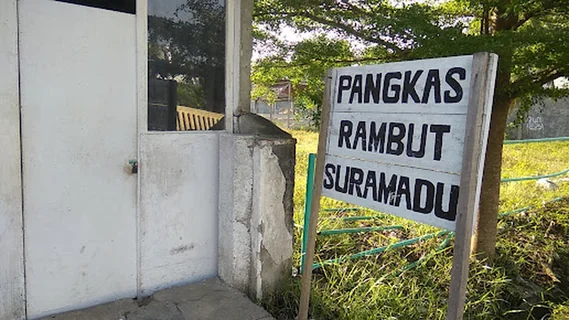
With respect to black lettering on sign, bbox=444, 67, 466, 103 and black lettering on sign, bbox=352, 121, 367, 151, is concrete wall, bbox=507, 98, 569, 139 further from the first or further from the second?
black lettering on sign, bbox=444, 67, 466, 103

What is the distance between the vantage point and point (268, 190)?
2924 millimetres

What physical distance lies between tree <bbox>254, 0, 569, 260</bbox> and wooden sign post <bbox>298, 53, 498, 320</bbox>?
3.30 ft

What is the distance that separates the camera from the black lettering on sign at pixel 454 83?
1.83 metres

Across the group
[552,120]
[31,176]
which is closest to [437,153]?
[31,176]

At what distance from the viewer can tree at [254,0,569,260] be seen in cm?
288

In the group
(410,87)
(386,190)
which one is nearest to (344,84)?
(410,87)

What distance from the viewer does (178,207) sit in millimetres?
2982

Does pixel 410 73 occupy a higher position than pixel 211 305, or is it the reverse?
pixel 410 73

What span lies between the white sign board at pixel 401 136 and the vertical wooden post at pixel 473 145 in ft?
0.10

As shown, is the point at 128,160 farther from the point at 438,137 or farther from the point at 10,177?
the point at 438,137

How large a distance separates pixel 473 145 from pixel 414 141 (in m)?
0.31

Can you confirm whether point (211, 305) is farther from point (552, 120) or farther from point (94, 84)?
point (552, 120)

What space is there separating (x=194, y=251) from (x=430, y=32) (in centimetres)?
231

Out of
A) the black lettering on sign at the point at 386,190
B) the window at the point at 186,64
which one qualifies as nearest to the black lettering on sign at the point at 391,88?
the black lettering on sign at the point at 386,190
